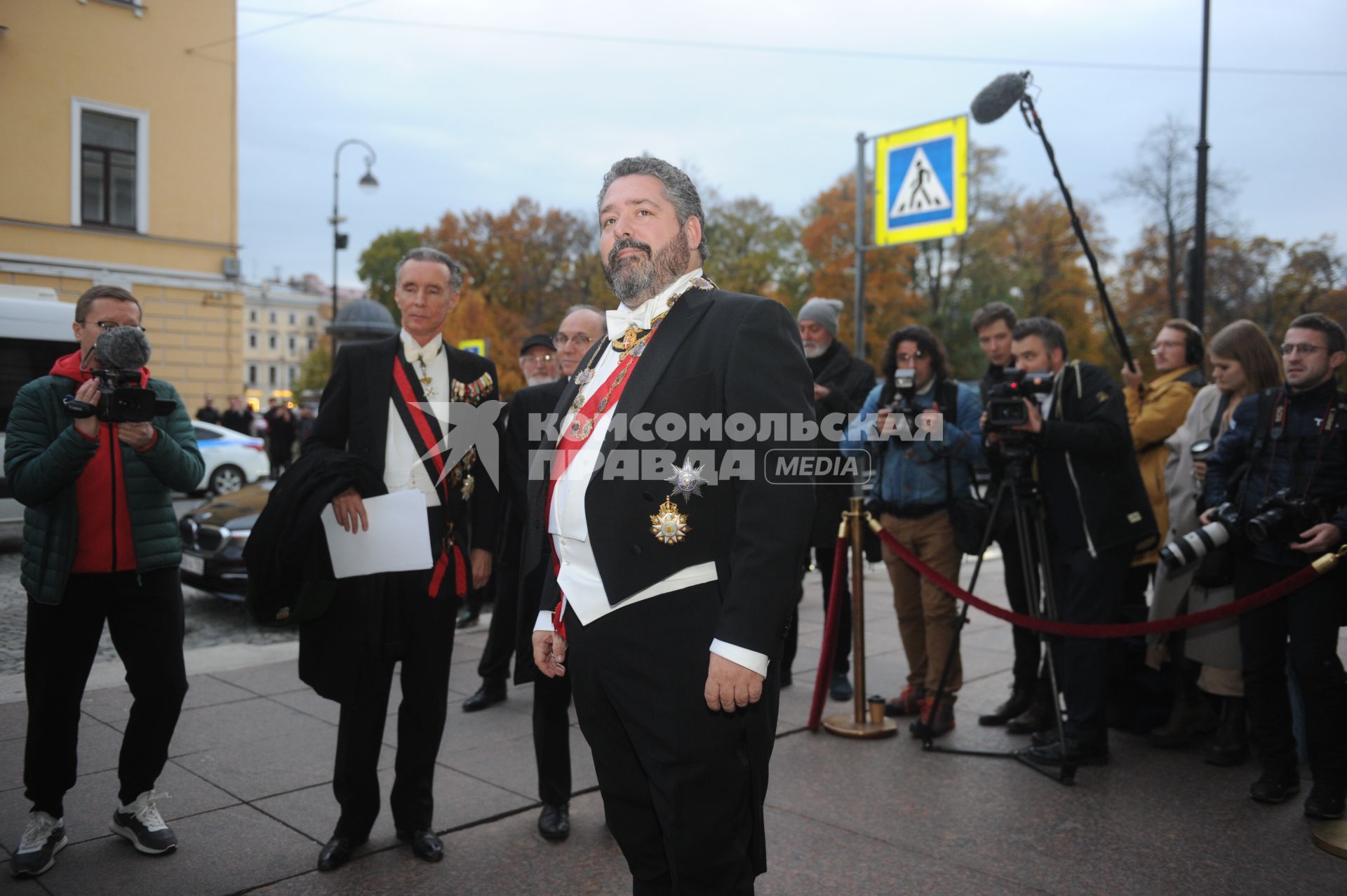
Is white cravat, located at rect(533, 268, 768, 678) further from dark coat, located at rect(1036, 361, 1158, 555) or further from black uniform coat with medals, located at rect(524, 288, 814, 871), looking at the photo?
dark coat, located at rect(1036, 361, 1158, 555)

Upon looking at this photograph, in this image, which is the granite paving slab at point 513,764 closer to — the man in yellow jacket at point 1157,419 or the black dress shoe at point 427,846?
the black dress shoe at point 427,846

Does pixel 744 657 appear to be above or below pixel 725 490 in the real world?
below

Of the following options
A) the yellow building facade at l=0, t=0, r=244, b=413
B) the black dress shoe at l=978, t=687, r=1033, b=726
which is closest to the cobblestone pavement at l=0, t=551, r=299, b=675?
the yellow building facade at l=0, t=0, r=244, b=413

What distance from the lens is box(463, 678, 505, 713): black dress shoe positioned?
5.34 meters

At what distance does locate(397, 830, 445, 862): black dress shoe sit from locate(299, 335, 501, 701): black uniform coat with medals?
58 centimetres

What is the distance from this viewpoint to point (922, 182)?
9.78 meters

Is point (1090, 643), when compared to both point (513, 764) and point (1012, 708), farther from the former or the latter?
point (513, 764)

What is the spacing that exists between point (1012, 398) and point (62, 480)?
3766 millimetres

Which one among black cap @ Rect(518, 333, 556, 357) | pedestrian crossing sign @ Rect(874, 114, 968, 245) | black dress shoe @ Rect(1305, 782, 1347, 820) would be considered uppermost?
pedestrian crossing sign @ Rect(874, 114, 968, 245)

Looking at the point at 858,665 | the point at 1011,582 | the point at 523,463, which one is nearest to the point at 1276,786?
the point at 1011,582

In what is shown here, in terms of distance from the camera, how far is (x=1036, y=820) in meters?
3.84

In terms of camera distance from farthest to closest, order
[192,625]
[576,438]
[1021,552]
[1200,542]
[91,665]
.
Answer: [192,625] → [1021,552] → [1200,542] → [91,665] → [576,438]

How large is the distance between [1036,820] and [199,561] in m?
6.38

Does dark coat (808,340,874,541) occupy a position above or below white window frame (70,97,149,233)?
below
